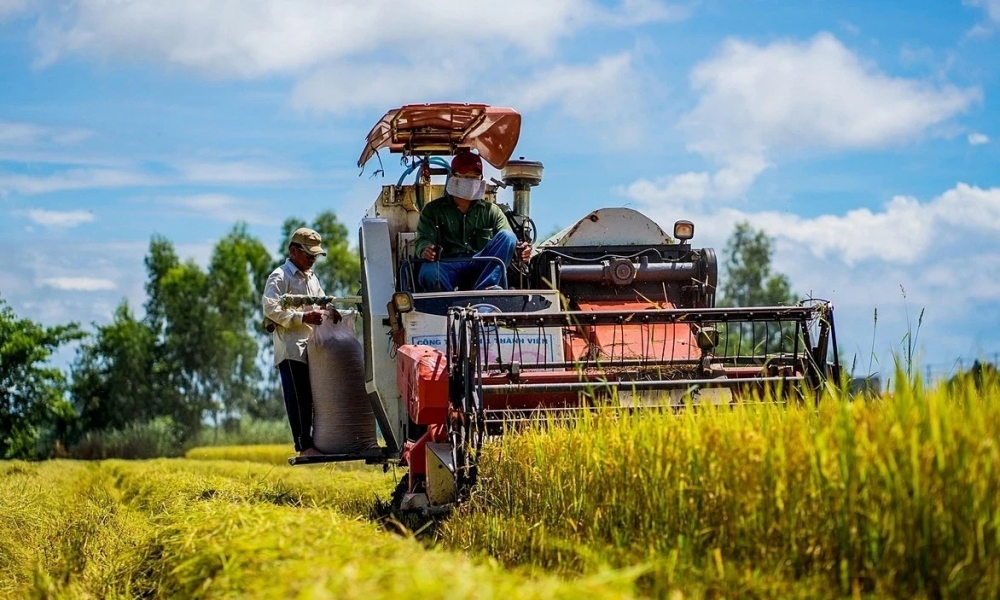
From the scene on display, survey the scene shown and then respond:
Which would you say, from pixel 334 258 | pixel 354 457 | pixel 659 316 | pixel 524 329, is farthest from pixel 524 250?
pixel 334 258

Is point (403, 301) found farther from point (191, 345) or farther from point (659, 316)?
point (191, 345)

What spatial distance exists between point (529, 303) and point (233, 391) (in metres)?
56.0

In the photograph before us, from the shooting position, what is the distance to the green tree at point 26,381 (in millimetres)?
34938

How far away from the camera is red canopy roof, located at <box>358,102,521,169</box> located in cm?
1191

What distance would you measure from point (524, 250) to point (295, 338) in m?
2.23

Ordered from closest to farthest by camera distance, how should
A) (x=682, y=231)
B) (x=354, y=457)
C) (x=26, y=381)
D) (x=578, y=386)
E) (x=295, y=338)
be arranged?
1. (x=578, y=386)
2. (x=354, y=457)
3. (x=295, y=338)
4. (x=682, y=231)
5. (x=26, y=381)

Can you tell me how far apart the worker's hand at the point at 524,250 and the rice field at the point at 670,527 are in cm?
372

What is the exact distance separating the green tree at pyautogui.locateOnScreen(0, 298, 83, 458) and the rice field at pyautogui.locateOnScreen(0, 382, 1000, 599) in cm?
2859

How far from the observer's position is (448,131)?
40.3 feet

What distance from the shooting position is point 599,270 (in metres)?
11.7

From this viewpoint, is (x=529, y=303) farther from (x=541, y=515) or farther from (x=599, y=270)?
(x=541, y=515)

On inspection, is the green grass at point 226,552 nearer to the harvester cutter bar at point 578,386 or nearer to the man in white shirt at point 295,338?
the man in white shirt at point 295,338

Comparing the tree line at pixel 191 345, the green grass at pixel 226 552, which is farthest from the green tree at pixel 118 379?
the green grass at pixel 226 552

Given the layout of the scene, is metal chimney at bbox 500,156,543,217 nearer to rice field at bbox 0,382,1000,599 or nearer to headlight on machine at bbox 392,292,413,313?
headlight on machine at bbox 392,292,413,313
